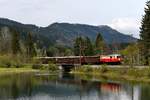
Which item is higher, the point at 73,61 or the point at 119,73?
the point at 73,61

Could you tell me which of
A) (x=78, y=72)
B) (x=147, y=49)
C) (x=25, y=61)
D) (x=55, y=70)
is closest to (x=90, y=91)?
(x=147, y=49)

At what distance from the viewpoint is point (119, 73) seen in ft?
289

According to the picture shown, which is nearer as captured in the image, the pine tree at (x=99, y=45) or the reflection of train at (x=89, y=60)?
the reflection of train at (x=89, y=60)

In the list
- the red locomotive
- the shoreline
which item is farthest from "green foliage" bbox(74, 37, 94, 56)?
the shoreline

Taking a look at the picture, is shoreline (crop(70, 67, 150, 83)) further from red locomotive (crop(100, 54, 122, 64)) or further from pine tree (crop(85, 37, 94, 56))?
pine tree (crop(85, 37, 94, 56))

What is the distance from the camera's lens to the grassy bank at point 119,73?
7556cm

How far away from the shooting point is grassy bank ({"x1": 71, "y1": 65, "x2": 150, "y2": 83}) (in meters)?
75.6

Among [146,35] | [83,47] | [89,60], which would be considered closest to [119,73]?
[146,35]

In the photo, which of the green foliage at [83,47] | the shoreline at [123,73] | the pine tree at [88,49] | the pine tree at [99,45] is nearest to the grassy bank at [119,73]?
the shoreline at [123,73]

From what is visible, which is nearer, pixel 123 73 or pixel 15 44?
pixel 123 73

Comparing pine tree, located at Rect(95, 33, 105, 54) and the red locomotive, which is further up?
pine tree, located at Rect(95, 33, 105, 54)

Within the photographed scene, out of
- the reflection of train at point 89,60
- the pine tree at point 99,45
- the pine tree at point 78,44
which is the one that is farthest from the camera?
the pine tree at point 99,45

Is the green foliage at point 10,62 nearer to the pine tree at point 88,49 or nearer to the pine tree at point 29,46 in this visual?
the pine tree at point 29,46

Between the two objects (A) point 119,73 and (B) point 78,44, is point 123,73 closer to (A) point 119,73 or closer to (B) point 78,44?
(A) point 119,73
